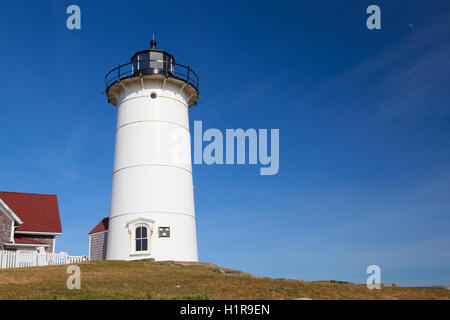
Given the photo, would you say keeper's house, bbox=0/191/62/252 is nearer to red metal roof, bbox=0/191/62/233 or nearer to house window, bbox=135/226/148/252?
red metal roof, bbox=0/191/62/233

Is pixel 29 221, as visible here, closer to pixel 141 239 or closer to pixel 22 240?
pixel 22 240

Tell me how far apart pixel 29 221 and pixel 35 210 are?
59.2 inches

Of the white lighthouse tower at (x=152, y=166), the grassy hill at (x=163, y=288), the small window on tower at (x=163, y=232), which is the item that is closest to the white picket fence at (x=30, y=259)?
the white lighthouse tower at (x=152, y=166)

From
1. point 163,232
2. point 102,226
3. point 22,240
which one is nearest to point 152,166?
point 163,232

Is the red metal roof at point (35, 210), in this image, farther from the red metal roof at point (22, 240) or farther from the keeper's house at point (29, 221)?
the red metal roof at point (22, 240)

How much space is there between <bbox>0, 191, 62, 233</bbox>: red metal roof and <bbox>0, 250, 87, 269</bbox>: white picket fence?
4.82m

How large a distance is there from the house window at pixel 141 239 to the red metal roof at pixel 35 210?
842 centimetres

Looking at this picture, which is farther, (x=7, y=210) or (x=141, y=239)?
(x=7, y=210)

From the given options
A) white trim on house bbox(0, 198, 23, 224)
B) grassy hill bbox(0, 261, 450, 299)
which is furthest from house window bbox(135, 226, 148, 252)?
white trim on house bbox(0, 198, 23, 224)

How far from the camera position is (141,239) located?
27.2m

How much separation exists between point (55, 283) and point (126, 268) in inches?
220

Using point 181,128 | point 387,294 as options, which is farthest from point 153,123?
point 387,294

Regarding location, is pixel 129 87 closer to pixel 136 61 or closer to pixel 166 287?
pixel 136 61

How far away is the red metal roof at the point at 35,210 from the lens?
32.9m
